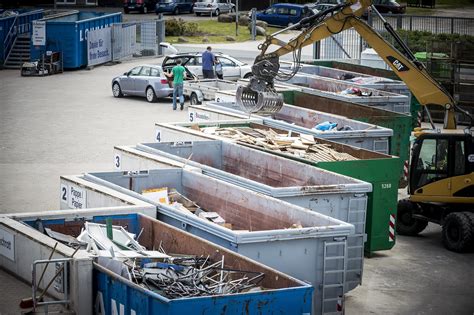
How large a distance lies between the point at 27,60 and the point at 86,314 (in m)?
36.4

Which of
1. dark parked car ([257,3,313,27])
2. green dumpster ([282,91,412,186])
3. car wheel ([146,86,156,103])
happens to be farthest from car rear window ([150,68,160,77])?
dark parked car ([257,3,313,27])

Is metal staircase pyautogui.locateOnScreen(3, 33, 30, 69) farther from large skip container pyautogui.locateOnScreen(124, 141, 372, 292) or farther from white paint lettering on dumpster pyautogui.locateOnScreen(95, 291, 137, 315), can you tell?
white paint lettering on dumpster pyautogui.locateOnScreen(95, 291, 137, 315)

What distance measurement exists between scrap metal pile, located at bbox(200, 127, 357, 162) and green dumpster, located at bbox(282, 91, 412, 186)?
55.7 inches

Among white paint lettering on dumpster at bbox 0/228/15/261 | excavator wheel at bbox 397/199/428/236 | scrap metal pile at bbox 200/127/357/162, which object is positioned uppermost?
scrap metal pile at bbox 200/127/357/162

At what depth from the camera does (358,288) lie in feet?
60.5

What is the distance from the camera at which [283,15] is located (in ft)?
207

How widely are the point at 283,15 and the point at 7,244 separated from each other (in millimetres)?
49396

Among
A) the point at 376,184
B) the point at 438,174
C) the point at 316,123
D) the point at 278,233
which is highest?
the point at 316,123

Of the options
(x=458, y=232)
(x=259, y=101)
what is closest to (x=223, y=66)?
(x=259, y=101)

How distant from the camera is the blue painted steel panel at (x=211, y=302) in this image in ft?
38.8

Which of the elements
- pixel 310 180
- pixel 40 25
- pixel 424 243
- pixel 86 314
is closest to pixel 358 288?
pixel 310 180

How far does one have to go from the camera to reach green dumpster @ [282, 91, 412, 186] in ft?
80.5

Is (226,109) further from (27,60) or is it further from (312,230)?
(27,60)

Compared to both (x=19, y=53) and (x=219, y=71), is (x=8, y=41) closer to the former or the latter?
(x=19, y=53)
